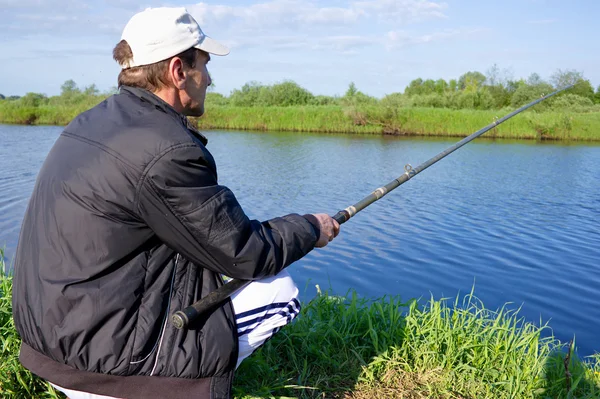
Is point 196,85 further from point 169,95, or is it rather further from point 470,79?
point 470,79

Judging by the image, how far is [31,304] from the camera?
1.79 meters

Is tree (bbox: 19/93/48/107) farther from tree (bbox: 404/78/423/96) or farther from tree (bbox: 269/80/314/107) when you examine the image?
tree (bbox: 404/78/423/96)

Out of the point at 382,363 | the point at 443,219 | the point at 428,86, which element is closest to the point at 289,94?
the point at 428,86

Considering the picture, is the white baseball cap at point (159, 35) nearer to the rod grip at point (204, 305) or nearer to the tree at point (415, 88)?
the rod grip at point (204, 305)

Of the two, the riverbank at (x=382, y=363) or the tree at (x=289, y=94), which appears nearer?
the riverbank at (x=382, y=363)

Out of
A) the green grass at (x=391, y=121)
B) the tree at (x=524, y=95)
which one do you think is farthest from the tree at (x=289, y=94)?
the tree at (x=524, y=95)

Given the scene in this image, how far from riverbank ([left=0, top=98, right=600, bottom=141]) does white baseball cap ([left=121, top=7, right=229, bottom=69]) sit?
79.8ft

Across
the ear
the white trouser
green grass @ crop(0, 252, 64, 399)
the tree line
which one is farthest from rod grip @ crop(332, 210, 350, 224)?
the tree line

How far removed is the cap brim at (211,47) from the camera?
202 cm

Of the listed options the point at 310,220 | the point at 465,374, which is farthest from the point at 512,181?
the point at 310,220

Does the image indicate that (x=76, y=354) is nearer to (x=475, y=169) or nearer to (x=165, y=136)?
(x=165, y=136)

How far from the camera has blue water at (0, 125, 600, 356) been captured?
19.7 ft

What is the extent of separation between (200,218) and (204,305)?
1.00 feet

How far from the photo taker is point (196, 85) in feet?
6.86
